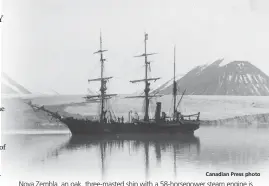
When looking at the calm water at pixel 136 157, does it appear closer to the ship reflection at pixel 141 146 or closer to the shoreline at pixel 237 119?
the ship reflection at pixel 141 146

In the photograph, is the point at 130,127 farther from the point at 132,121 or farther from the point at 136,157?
the point at 136,157

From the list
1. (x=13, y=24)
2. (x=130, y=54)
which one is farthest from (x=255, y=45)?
(x=13, y=24)

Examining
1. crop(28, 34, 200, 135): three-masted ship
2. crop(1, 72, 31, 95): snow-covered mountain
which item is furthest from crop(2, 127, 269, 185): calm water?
crop(1, 72, 31, 95): snow-covered mountain

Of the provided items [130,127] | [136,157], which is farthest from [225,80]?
[130,127]

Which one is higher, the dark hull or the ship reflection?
the dark hull

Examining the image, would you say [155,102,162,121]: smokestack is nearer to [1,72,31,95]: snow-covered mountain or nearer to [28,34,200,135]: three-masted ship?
[28,34,200,135]: three-masted ship
